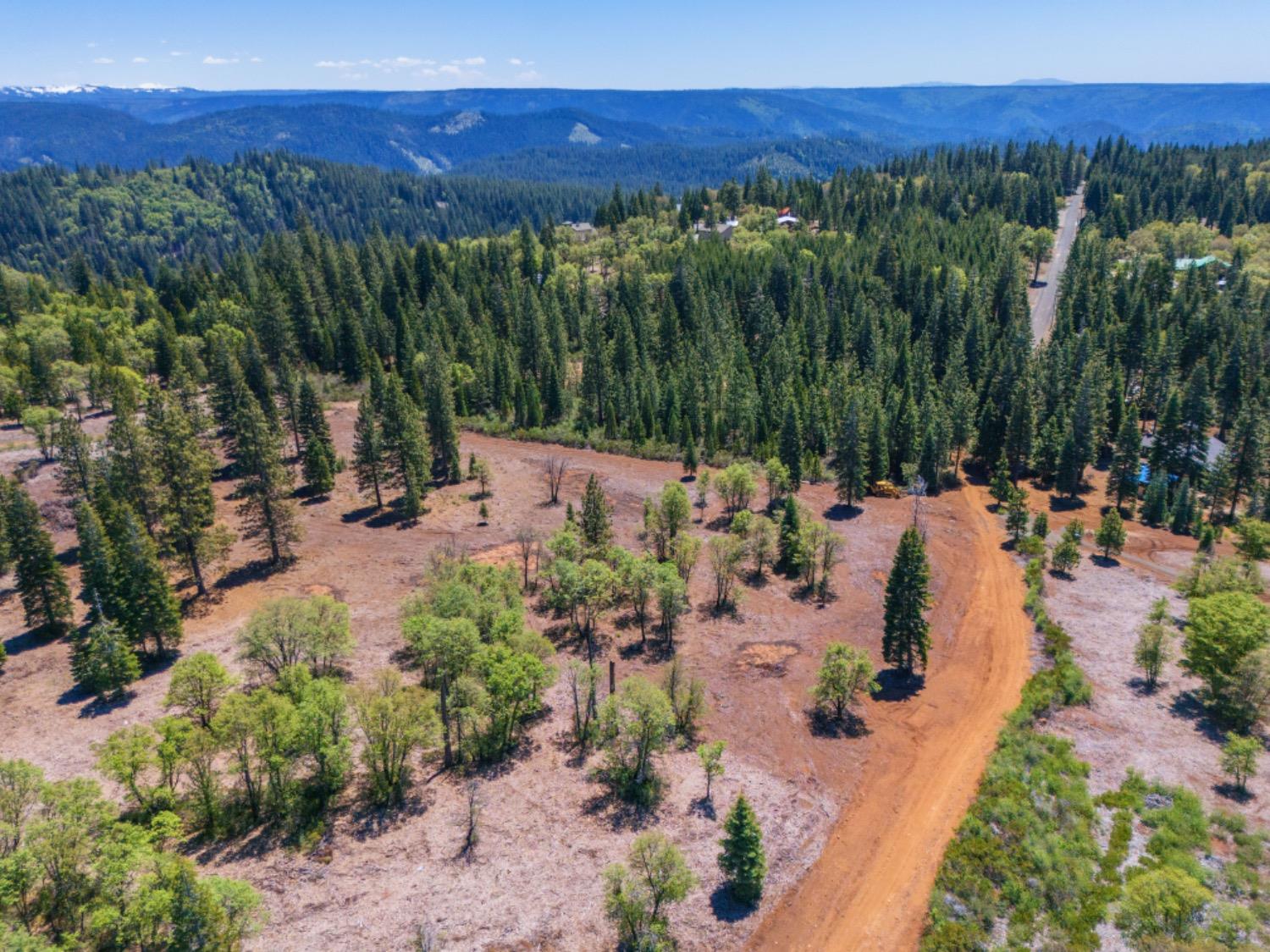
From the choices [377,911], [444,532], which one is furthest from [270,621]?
[444,532]

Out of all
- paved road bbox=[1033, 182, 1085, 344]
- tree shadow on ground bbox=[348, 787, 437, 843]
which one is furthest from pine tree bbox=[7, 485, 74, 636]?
paved road bbox=[1033, 182, 1085, 344]

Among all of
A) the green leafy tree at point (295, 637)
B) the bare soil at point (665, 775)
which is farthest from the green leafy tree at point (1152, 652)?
the green leafy tree at point (295, 637)

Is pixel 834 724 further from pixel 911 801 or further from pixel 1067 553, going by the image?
pixel 1067 553

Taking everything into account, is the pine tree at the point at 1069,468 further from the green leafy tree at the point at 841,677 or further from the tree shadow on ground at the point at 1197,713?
the green leafy tree at the point at 841,677

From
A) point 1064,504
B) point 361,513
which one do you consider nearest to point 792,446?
point 1064,504

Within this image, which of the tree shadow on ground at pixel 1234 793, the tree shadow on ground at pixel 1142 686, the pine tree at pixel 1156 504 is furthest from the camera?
the pine tree at pixel 1156 504
